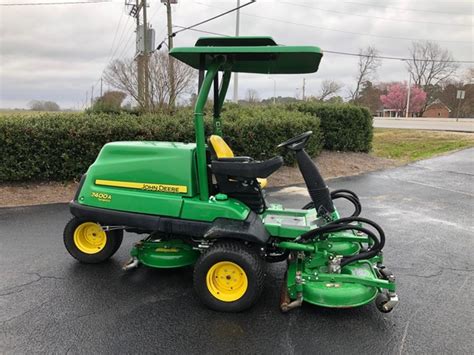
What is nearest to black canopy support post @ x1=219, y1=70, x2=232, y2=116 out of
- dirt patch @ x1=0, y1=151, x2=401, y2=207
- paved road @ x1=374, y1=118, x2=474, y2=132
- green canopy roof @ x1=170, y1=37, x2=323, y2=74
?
green canopy roof @ x1=170, y1=37, x2=323, y2=74

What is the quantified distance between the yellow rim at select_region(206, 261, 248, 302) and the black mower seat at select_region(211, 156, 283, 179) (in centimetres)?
75

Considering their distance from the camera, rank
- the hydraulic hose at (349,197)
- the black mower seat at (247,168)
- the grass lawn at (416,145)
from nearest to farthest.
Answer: the black mower seat at (247,168)
the hydraulic hose at (349,197)
the grass lawn at (416,145)

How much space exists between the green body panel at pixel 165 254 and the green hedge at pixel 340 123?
853 centimetres

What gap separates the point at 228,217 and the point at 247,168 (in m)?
0.44

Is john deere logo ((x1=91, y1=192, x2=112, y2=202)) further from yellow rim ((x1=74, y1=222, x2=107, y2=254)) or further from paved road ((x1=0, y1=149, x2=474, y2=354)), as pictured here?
paved road ((x1=0, y1=149, x2=474, y2=354))

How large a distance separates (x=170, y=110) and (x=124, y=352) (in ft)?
42.0

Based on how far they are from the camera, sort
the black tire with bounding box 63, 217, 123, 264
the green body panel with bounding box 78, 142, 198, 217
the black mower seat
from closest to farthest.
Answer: the black mower seat → the green body panel with bounding box 78, 142, 198, 217 → the black tire with bounding box 63, 217, 123, 264

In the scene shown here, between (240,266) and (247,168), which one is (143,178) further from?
(240,266)

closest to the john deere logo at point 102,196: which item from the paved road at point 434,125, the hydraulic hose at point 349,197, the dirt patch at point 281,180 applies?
the hydraulic hose at point 349,197

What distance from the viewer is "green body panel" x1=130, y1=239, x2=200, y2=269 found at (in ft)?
12.5

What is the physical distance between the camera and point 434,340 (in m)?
3.01

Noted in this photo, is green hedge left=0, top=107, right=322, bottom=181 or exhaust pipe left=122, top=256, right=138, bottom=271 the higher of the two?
green hedge left=0, top=107, right=322, bottom=181

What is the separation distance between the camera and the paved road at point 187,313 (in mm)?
2898

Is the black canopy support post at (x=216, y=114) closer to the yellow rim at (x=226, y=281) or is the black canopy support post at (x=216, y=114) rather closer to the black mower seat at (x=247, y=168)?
the black mower seat at (x=247, y=168)
